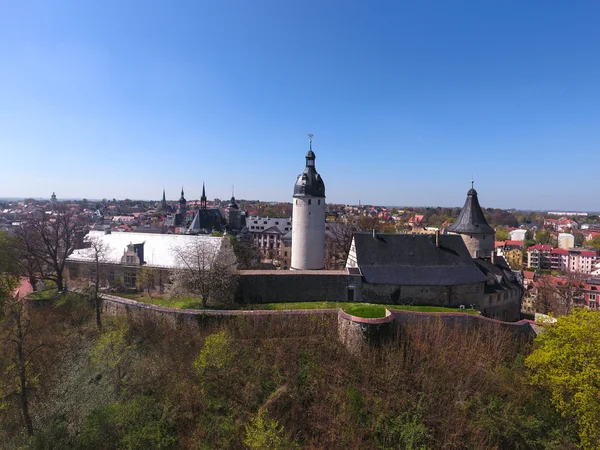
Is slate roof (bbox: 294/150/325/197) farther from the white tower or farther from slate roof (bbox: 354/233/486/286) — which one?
slate roof (bbox: 354/233/486/286)

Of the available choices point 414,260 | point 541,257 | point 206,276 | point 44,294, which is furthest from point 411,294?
point 541,257

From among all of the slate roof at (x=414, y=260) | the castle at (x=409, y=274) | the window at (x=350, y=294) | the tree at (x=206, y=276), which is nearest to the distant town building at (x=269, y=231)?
the castle at (x=409, y=274)

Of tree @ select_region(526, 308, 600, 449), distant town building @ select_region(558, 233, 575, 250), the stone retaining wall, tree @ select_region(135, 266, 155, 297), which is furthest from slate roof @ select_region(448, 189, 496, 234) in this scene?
distant town building @ select_region(558, 233, 575, 250)

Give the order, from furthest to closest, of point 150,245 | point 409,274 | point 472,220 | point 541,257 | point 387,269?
point 541,257 < point 150,245 < point 472,220 < point 387,269 < point 409,274

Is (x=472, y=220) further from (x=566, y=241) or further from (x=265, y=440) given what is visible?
(x=566, y=241)

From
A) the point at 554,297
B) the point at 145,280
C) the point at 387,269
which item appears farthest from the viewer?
the point at 554,297

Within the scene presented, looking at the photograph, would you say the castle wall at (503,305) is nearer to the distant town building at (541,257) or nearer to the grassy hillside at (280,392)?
the grassy hillside at (280,392)

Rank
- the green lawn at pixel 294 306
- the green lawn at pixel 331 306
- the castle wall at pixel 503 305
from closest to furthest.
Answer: the green lawn at pixel 331 306, the green lawn at pixel 294 306, the castle wall at pixel 503 305

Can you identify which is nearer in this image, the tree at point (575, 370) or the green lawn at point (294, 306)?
the tree at point (575, 370)
